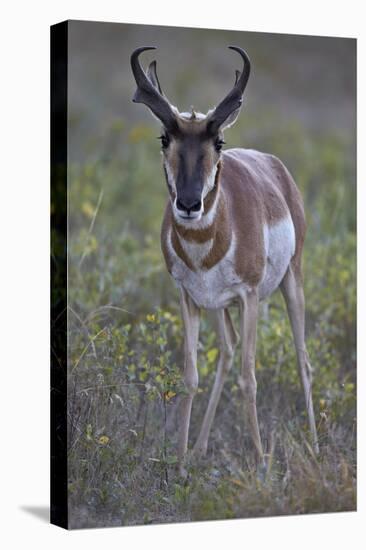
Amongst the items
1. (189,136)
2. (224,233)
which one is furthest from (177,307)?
(189,136)

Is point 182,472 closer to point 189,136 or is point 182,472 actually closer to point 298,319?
point 298,319

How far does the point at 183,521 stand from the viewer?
851 centimetres

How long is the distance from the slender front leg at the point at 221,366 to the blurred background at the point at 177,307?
215mm

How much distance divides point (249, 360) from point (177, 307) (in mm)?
3079

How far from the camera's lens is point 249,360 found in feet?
29.2

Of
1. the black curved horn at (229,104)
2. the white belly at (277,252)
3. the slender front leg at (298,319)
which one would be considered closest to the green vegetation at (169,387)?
the slender front leg at (298,319)

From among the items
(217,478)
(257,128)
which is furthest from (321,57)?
(257,128)

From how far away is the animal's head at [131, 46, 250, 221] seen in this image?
821cm

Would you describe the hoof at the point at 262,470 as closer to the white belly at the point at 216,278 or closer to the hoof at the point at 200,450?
the hoof at the point at 200,450

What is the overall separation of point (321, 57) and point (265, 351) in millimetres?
2636

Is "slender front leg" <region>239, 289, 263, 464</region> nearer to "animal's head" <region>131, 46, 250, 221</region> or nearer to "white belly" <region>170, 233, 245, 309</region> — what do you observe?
"white belly" <region>170, 233, 245, 309</region>

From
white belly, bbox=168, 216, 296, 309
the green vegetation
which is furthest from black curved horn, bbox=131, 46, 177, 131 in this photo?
the green vegetation

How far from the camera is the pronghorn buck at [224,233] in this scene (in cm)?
831

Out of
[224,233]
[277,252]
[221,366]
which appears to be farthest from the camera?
[221,366]
